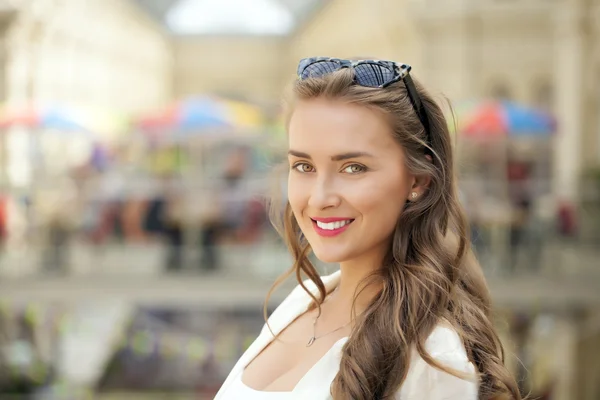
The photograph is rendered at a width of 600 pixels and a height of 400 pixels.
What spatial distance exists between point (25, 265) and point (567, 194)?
24.4 ft

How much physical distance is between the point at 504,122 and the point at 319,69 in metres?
10.9

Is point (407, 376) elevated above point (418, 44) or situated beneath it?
situated beneath

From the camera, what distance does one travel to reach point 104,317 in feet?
67.8

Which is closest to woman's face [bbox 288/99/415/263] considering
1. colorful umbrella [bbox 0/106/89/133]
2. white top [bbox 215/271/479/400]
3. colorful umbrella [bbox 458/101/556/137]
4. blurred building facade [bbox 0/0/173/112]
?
white top [bbox 215/271/479/400]

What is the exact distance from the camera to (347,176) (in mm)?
1488

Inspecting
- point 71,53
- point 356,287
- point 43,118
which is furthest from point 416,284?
point 71,53

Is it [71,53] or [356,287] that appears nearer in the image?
[356,287]

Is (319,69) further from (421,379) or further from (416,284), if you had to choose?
(421,379)

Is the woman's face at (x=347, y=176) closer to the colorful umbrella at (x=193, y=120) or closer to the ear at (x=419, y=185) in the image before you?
the ear at (x=419, y=185)

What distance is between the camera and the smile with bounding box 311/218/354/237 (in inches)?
59.7

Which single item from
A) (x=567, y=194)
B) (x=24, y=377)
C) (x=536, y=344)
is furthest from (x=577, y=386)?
(x=24, y=377)

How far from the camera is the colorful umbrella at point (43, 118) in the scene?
12.7 m

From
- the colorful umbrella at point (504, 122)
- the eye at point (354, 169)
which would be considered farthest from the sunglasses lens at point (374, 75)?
the colorful umbrella at point (504, 122)

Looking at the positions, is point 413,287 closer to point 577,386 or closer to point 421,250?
point 421,250
